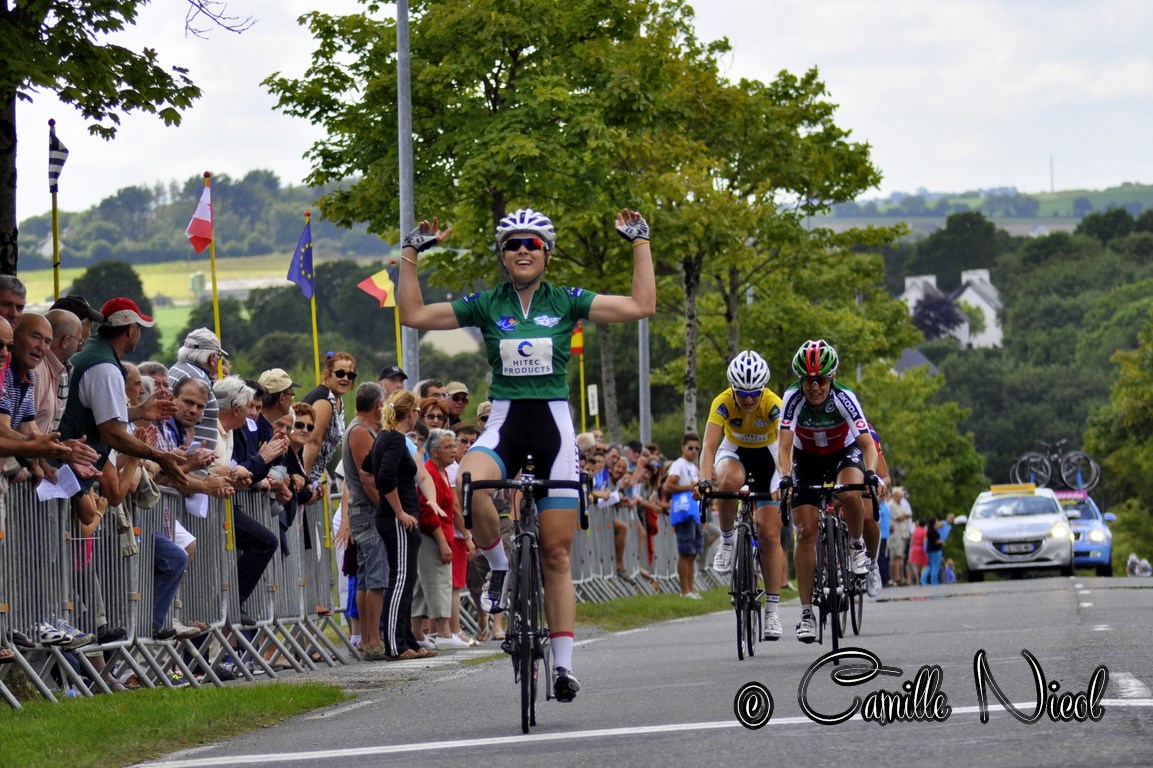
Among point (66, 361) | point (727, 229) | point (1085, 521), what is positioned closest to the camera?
point (66, 361)

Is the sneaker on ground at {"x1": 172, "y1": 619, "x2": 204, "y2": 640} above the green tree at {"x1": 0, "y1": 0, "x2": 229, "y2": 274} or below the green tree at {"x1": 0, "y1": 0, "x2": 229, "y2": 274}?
below

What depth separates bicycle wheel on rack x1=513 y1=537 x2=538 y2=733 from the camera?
9.52 m

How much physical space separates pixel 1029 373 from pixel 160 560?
14080cm

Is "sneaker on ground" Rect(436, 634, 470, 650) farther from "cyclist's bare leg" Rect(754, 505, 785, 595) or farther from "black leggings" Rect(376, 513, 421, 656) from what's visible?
"cyclist's bare leg" Rect(754, 505, 785, 595)

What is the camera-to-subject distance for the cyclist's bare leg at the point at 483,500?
9938 mm

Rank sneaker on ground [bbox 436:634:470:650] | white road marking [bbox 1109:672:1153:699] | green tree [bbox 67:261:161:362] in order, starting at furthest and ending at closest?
green tree [bbox 67:261:161:362], sneaker on ground [bbox 436:634:470:650], white road marking [bbox 1109:672:1153:699]

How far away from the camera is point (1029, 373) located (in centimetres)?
14950

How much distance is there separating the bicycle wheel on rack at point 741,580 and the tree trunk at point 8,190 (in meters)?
5.25

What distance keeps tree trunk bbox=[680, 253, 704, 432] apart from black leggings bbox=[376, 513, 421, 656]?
24753 millimetres

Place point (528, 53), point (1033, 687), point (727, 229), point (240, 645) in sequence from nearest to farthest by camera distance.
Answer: point (1033, 687) → point (240, 645) → point (528, 53) → point (727, 229)

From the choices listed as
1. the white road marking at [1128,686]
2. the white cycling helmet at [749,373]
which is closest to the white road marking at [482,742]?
the white road marking at [1128,686]

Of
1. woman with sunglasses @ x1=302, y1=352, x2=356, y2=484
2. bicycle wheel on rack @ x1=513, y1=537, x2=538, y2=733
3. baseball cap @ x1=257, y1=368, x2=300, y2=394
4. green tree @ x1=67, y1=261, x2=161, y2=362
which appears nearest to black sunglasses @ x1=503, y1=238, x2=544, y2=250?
bicycle wheel on rack @ x1=513, y1=537, x2=538, y2=733

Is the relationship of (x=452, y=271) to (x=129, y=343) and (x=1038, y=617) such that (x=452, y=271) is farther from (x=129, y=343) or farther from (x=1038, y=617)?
(x=129, y=343)

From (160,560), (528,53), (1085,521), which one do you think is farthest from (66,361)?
(1085,521)
